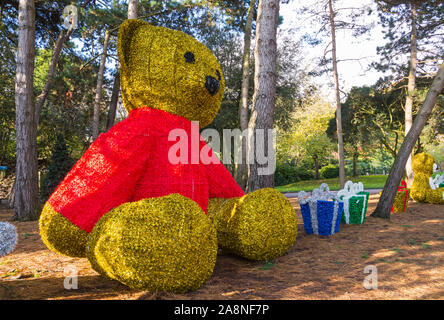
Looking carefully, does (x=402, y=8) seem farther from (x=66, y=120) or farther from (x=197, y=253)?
(x=66, y=120)

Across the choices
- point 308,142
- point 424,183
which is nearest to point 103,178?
point 424,183

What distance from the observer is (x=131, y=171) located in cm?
259

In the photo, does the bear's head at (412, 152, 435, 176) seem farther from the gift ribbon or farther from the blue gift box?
the gift ribbon

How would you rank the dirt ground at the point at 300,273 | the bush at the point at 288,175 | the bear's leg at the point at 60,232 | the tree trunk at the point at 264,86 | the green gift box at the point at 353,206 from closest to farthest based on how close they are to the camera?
the bear's leg at the point at 60,232 < the dirt ground at the point at 300,273 < the tree trunk at the point at 264,86 < the green gift box at the point at 353,206 < the bush at the point at 288,175

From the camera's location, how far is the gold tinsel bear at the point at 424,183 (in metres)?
9.14

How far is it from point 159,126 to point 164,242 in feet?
4.00

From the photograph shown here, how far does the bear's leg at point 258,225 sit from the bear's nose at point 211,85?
3.88ft

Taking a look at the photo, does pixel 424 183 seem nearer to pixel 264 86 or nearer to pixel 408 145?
pixel 408 145

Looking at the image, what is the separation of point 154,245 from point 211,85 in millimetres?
1703

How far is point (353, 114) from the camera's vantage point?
17766 millimetres

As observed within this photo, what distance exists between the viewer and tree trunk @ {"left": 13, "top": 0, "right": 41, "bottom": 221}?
6539 millimetres

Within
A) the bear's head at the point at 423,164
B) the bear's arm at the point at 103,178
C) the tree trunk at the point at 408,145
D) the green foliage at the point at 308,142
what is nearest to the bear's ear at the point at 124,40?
the bear's arm at the point at 103,178

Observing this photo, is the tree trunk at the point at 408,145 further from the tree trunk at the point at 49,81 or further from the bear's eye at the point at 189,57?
the tree trunk at the point at 49,81

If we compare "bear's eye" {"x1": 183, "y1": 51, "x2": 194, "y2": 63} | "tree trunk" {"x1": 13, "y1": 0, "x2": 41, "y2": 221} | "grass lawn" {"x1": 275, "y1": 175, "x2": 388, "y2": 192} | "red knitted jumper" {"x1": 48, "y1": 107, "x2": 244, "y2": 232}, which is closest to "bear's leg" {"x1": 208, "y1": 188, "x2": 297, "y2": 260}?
"red knitted jumper" {"x1": 48, "y1": 107, "x2": 244, "y2": 232}
